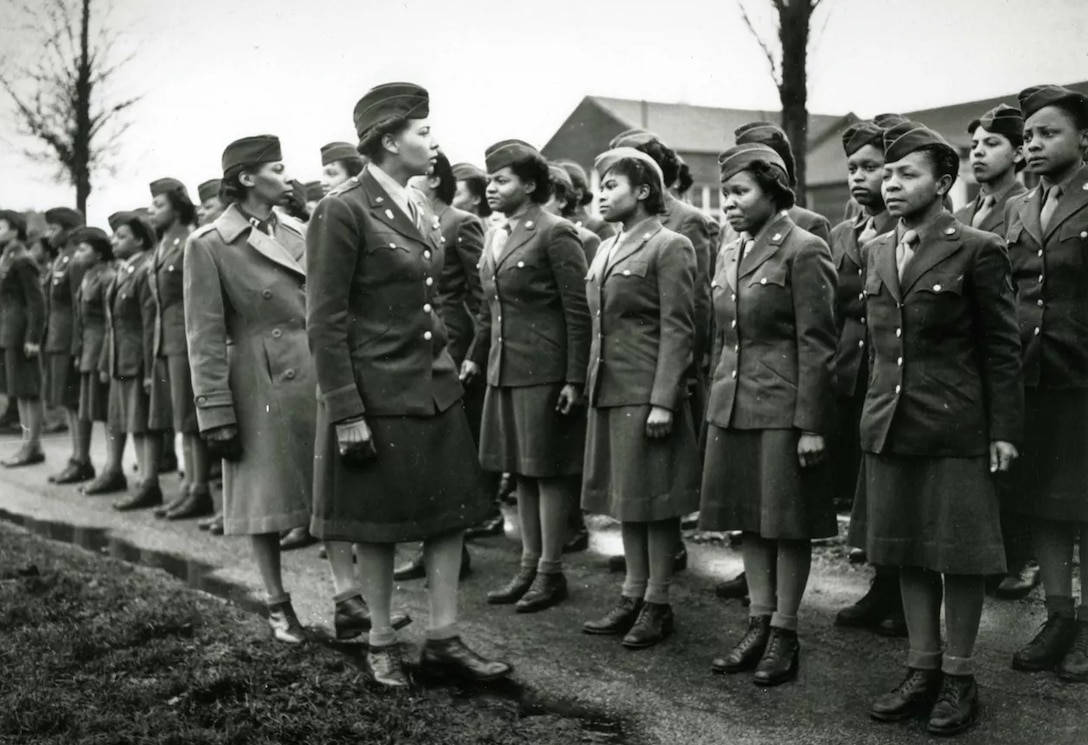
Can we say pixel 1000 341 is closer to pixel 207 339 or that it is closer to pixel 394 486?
pixel 394 486

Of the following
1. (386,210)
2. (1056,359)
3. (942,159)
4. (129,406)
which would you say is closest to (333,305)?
(386,210)

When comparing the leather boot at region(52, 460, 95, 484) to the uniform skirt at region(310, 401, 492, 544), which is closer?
the uniform skirt at region(310, 401, 492, 544)

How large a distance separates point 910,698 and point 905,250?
1696mm

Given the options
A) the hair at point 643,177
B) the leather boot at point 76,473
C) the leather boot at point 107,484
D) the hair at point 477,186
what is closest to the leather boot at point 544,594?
the hair at point 643,177

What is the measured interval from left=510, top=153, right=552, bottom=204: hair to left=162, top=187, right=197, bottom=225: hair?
362 cm

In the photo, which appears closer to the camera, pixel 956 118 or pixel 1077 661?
pixel 1077 661

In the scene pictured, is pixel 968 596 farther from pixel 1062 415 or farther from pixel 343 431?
pixel 343 431

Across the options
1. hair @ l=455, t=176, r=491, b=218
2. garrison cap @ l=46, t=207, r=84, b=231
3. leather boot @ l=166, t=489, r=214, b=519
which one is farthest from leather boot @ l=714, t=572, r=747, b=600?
garrison cap @ l=46, t=207, r=84, b=231

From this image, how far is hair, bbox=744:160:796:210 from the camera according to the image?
4.81 metres

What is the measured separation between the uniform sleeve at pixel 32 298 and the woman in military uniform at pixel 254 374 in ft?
21.9

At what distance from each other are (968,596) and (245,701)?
9.16 ft

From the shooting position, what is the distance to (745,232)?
497cm

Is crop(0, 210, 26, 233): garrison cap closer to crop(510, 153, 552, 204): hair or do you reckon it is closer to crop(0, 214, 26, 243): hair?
crop(0, 214, 26, 243): hair

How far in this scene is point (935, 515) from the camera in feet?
13.6
